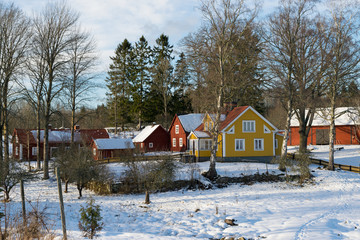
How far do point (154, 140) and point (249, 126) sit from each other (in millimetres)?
14827

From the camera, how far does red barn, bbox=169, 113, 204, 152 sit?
1513 inches

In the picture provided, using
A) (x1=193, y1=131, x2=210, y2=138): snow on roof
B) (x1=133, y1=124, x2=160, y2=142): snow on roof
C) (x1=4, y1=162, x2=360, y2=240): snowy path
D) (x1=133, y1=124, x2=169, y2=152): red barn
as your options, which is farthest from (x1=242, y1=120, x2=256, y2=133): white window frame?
(x1=133, y1=124, x2=160, y2=142): snow on roof

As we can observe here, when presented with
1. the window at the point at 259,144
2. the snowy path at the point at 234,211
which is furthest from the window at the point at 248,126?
the snowy path at the point at 234,211

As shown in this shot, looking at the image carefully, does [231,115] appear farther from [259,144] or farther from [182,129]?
[182,129]

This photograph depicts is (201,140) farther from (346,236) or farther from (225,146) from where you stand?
(346,236)

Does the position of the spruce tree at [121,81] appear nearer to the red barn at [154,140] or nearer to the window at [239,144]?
the red barn at [154,140]

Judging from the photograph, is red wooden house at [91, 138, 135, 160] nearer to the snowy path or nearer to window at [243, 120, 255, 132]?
the snowy path

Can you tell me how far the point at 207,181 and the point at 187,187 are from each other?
1619mm

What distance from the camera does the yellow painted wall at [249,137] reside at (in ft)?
102

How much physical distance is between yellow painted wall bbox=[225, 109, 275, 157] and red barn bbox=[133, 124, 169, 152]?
1285cm

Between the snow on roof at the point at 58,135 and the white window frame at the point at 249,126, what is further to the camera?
the snow on roof at the point at 58,135

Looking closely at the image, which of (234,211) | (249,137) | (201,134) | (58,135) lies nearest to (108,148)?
(58,135)

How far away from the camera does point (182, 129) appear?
38781 millimetres

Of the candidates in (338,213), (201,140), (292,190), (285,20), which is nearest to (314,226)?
(338,213)
